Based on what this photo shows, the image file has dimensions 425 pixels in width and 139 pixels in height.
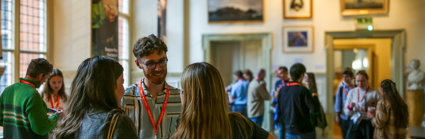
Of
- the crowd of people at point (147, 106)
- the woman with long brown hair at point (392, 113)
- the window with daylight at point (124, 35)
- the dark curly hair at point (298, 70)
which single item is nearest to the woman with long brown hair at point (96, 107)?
the crowd of people at point (147, 106)

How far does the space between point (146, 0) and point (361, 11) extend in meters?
6.33

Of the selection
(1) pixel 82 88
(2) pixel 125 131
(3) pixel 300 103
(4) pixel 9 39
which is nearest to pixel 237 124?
(2) pixel 125 131

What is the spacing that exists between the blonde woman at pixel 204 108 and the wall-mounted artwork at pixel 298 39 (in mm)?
10796

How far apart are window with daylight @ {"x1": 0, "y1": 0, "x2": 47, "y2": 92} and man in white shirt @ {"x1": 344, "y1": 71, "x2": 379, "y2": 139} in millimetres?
4843

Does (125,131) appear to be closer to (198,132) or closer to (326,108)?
(198,132)

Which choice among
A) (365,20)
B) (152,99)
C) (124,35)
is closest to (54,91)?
(152,99)

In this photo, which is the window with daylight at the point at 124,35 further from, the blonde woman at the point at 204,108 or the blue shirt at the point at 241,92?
the blonde woman at the point at 204,108

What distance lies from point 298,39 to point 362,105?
716cm

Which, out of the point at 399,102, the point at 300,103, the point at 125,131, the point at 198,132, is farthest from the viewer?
the point at 300,103

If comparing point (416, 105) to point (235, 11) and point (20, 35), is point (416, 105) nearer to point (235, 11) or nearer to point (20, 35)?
point (235, 11)

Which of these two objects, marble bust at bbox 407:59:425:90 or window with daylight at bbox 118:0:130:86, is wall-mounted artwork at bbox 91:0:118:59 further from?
marble bust at bbox 407:59:425:90

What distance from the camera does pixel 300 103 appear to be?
5.38 meters

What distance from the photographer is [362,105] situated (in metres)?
5.70

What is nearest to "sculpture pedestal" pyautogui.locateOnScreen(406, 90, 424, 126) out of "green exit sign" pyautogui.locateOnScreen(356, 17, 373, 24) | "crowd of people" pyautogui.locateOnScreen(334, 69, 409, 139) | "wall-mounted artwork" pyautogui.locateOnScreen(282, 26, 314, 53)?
"green exit sign" pyautogui.locateOnScreen(356, 17, 373, 24)
